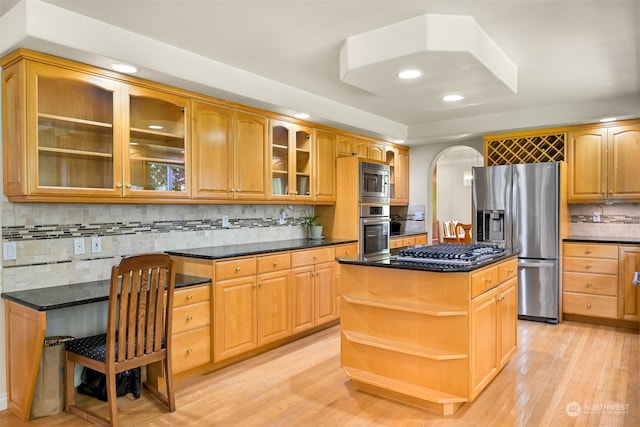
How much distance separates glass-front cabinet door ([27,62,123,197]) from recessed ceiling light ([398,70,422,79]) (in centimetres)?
187

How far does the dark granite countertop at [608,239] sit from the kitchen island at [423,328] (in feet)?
6.66

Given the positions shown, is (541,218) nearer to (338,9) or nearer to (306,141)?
(306,141)

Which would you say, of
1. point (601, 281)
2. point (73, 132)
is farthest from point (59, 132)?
point (601, 281)

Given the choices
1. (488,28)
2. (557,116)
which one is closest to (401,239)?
(557,116)

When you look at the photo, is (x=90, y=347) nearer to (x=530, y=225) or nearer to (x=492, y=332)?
(x=492, y=332)

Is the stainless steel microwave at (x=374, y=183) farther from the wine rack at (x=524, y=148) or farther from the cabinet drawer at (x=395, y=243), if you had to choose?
the wine rack at (x=524, y=148)

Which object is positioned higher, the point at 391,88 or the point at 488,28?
the point at 488,28

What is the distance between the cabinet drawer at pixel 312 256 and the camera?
12.8 feet

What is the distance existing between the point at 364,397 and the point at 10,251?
2394mm

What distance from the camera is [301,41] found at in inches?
114

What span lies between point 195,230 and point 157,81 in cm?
128

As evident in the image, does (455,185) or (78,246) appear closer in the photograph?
(78,246)

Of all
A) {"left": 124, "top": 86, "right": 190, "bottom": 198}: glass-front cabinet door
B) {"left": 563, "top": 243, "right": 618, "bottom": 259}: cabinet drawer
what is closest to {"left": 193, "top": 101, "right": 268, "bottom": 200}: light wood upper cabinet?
{"left": 124, "top": 86, "right": 190, "bottom": 198}: glass-front cabinet door

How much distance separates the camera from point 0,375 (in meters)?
2.64
